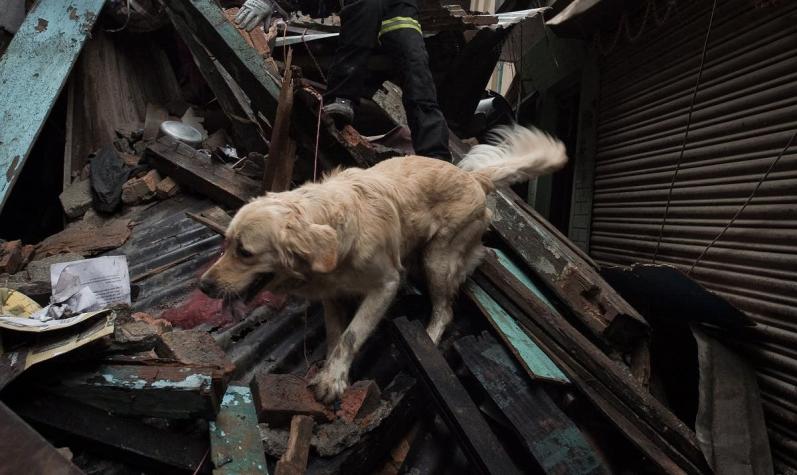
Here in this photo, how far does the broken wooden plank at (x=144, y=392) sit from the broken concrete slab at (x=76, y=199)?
295 centimetres

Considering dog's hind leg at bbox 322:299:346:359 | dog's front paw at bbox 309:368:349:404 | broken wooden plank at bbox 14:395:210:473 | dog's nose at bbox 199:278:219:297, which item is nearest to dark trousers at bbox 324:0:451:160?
dog's hind leg at bbox 322:299:346:359

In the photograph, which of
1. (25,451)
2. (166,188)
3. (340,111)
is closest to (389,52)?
(340,111)

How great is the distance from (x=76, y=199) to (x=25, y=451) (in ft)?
12.1

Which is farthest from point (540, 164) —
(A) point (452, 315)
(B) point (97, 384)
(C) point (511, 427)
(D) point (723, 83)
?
(B) point (97, 384)

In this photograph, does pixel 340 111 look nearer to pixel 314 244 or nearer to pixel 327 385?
pixel 314 244

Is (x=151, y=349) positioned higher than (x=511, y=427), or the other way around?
(x=151, y=349)

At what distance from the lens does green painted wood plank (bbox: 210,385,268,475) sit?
1799 millimetres

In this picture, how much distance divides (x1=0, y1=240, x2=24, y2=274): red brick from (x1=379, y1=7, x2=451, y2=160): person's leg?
3.08 meters

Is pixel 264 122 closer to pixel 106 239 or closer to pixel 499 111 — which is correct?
pixel 106 239

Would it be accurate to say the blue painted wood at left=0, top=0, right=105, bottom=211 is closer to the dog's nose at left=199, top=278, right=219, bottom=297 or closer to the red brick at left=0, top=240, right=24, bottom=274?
the red brick at left=0, top=240, right=24, bottom=274

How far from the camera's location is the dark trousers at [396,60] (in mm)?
3730

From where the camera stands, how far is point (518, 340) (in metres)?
3.01

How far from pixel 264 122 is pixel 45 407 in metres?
3.29

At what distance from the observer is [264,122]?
459 cm
